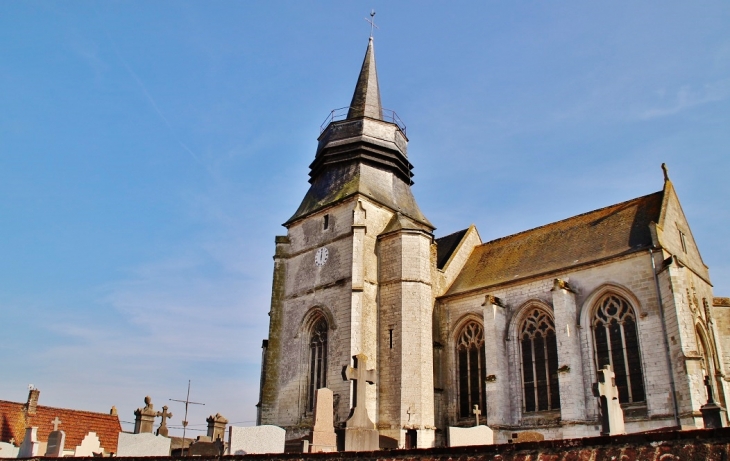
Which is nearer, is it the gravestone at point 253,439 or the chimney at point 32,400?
the gravestone at point 253,439

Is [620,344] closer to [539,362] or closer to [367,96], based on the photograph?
[539,362]

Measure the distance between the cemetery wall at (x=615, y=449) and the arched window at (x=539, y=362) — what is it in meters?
14.0

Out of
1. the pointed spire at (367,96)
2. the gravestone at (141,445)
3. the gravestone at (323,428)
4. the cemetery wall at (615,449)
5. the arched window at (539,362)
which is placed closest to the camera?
the cemetery wall at (615,449)

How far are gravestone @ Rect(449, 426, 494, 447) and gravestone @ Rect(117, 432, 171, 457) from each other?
7.61m

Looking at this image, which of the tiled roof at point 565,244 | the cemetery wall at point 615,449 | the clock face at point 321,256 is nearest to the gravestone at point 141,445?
the clock face at point 321,256

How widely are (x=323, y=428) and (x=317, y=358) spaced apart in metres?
9.02

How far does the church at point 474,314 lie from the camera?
1620 cm

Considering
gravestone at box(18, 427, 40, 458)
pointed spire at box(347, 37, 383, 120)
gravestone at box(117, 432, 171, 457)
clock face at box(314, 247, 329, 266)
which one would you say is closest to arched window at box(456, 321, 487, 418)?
clock face at box(314, 247, 329, 266)

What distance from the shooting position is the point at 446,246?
2428 cm

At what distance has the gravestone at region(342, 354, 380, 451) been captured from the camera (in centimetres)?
1091

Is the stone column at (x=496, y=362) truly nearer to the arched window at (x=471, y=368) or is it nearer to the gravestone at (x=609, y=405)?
the arched window at (x=471, y=368)

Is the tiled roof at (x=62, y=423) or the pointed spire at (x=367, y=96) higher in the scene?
the pointed spire at (x=367, y=96)

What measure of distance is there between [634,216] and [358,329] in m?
9.46

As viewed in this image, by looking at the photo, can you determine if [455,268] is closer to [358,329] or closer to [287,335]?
[358,329]
